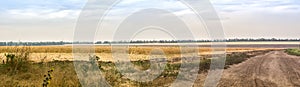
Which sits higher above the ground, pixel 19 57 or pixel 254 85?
pixel 19 57

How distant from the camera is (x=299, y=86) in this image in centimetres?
1490

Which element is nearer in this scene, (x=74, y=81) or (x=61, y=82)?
(x=61, y=82)

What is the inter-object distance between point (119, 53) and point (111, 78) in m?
16.3

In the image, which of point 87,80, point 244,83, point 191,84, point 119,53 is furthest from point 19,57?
point 119,53

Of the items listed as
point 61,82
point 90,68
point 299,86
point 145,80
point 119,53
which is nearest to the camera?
point 61,82

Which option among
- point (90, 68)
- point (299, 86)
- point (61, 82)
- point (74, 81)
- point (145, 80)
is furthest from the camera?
point (90, 68)

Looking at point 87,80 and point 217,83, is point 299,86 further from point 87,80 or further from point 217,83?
point 87,80

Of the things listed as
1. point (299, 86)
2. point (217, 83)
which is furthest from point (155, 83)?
point (299, 86)

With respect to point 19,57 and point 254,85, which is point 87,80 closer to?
point 19,57

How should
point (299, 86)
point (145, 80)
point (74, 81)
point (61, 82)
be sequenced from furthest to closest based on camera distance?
point (145, 80) → point (299, 86) → point (74, 81) → point (61, 82)

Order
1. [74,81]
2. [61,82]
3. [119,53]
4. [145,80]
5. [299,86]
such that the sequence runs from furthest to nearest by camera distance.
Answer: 1. [119,53]
2. [145,80]
3. [299,86]
4. [74,81]
5. [61,82]

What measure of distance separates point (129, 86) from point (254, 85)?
4.38m

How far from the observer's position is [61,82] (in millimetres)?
12836

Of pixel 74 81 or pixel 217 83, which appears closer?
pixel 74 81
